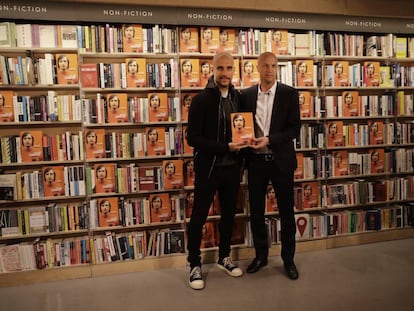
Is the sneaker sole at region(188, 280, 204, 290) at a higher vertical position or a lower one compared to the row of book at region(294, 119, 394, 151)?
lower

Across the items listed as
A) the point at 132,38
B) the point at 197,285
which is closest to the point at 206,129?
the point at 132,38

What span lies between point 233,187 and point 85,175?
52.4 inches

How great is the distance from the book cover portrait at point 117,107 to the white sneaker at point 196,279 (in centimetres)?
146

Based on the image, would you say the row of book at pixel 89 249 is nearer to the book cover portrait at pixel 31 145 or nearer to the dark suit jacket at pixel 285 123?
the book cover portrait at pixel 31 145

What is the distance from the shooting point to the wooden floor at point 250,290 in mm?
2762

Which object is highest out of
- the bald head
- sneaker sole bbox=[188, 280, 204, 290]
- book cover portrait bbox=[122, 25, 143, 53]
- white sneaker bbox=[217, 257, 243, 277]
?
book cover portrait bbox=[122, 25, 143, 53]

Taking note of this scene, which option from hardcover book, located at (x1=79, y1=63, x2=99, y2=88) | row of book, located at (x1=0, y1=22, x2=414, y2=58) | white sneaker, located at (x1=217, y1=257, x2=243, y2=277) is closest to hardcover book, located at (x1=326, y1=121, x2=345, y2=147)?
row of book, located at (x1=0, y1=22, x2=414, y2=58)

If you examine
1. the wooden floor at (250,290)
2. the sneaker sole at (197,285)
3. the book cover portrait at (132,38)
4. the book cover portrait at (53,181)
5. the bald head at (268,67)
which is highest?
the book cover portrait at (132,38)

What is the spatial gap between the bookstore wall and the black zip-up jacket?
1.76 feet

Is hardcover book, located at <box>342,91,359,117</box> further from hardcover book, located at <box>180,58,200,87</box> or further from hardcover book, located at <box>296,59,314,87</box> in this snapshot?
hardcover book, located at <box>180,58,200,87</box>

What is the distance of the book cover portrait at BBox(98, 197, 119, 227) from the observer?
346 cm

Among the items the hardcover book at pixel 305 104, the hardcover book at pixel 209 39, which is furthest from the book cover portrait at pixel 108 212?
the hardcover book at pixel 305 104

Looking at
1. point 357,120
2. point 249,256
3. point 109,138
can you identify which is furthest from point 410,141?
point 109,138

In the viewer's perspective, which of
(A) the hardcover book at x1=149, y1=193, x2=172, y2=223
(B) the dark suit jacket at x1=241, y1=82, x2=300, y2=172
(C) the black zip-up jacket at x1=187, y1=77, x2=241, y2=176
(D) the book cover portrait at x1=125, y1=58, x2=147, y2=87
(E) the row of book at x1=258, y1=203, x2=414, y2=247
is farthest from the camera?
(E) the row of book at x1=258, y1=203, x2=414, y2=247
